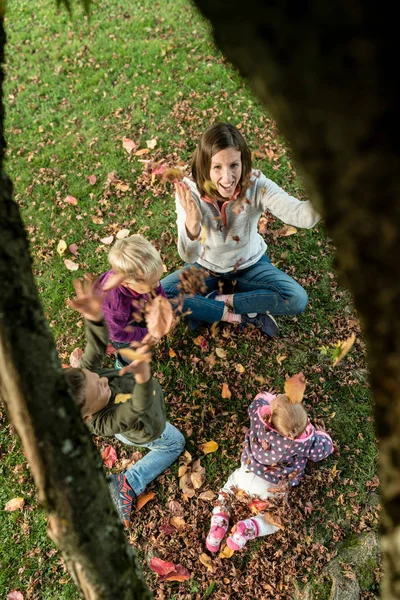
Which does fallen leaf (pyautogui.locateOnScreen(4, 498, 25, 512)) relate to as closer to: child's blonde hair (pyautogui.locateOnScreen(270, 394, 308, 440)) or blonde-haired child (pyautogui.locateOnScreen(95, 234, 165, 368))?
blonde-haired child (pyautogui.locateOnScreen(95, 234, 165, 368))

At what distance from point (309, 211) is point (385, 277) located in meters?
2.48

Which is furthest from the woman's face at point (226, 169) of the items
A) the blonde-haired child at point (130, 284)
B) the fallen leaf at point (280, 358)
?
the fallen leaf at point (280, 358)

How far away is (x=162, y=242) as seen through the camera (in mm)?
4734

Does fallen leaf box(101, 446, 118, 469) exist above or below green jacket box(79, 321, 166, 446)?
below

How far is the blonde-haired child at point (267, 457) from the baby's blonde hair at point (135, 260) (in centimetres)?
122

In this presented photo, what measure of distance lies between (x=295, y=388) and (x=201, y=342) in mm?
1037

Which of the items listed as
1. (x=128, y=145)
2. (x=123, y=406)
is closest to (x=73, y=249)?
(x=128, y=145)

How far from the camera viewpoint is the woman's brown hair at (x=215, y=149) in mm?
3158

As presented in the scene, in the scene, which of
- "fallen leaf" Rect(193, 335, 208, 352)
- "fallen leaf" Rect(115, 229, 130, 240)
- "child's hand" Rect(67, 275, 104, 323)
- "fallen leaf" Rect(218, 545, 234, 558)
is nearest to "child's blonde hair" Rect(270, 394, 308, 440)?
"fallen leaf" Rect(218, 545, 234, 558)

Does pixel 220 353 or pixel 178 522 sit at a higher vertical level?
pixel 220 353

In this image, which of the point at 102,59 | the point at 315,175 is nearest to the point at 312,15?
the point at 315,175

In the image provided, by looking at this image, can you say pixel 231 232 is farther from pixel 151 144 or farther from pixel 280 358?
Result: pixel 151 144

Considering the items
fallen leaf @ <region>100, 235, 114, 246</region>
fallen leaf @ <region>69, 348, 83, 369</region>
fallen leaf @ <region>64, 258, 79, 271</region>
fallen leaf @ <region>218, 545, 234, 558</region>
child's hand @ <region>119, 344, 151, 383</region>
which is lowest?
fallen leaf @ <region>218, 545, 234, 558</region>

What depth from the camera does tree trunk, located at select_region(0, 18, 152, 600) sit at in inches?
42.2
